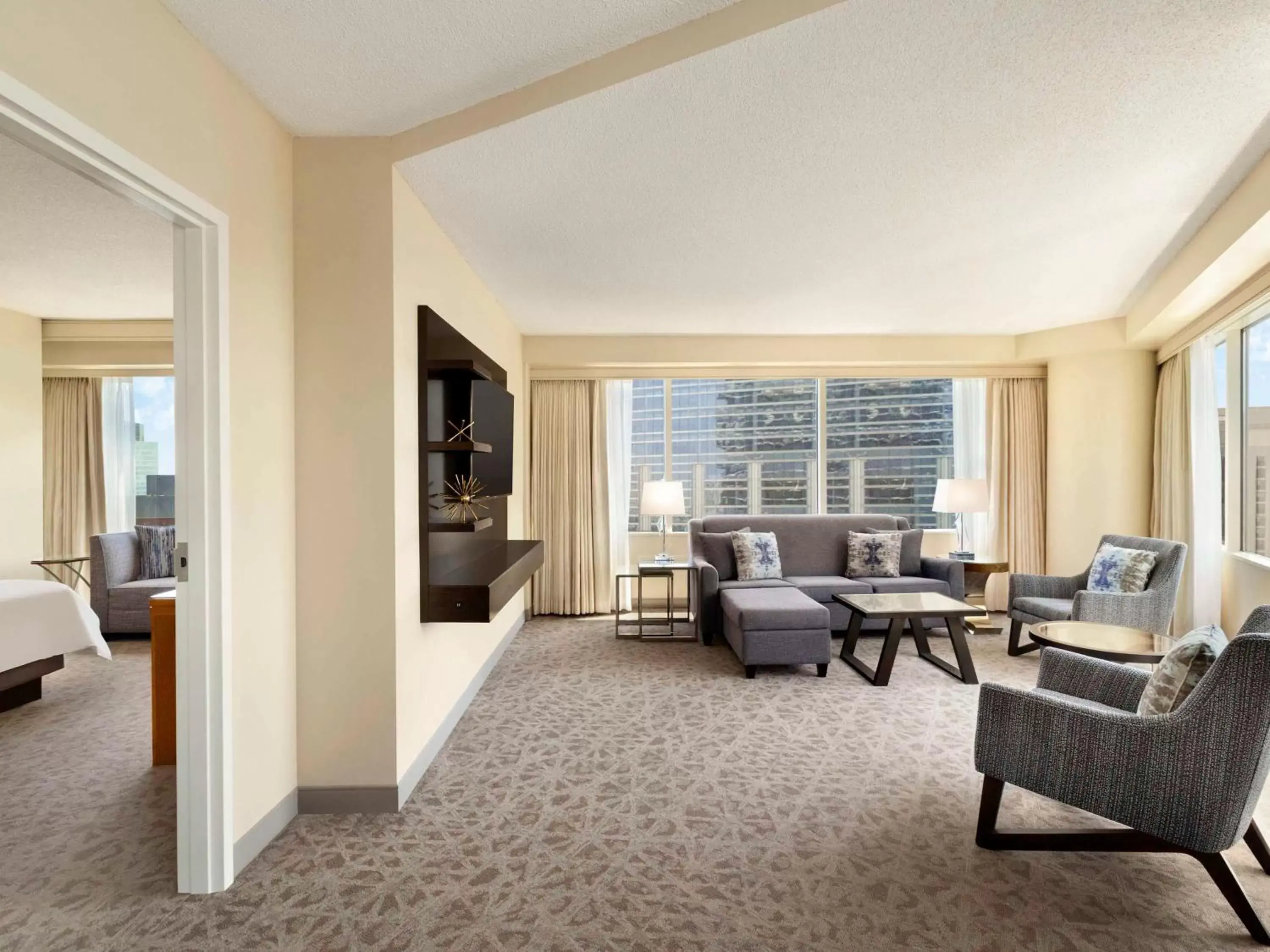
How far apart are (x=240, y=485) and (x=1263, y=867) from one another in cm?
354

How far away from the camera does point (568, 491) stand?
643 centimetres

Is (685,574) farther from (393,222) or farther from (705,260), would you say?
(393,222)

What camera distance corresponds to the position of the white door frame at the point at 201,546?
211 cm

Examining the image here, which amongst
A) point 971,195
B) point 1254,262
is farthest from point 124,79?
point 1254,262

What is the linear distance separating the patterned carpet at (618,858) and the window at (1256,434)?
2.58 m

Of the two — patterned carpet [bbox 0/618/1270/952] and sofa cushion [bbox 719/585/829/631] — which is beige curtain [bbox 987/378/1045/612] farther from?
patterned carpet [bbox 0/618/1270/952]

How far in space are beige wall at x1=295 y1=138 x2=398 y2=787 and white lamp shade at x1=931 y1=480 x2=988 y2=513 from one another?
4808 millimetres

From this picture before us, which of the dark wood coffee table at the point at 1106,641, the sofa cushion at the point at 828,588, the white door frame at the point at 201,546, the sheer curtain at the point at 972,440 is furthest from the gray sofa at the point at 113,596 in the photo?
the sheer curtain at the point at 972,440

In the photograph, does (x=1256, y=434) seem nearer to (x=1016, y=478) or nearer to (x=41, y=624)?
(x=1016, y=478)

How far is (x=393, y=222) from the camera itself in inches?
105

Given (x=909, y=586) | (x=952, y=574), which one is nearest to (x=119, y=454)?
(x=909, y=586)

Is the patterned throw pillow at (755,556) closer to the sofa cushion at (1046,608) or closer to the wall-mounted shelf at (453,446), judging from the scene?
the sofa cushion at (1046,608)

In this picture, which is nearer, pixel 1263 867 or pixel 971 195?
pixel 1263 867

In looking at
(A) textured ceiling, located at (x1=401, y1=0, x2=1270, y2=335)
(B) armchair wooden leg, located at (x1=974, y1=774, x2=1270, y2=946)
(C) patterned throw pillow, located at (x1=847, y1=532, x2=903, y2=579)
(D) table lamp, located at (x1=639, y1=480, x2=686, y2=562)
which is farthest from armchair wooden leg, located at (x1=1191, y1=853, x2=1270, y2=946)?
(D) table lamp, located at (x1=639, y1=480, x2=686, y2=562)
